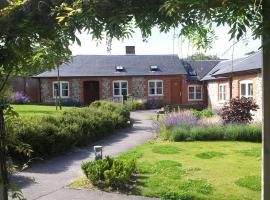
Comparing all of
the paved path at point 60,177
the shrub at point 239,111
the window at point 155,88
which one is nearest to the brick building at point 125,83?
the window at point 155,88

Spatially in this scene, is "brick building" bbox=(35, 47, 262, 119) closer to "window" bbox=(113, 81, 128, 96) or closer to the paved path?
"window" bbox=(113, 81, 128, 96)

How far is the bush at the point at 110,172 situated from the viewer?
325 inches

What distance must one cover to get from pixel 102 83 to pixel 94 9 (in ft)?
119

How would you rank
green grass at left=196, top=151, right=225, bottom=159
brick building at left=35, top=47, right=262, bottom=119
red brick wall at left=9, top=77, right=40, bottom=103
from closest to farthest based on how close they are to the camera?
1. green grass at left=196, top=151, right=225, bottom=159
2. brick building at left=35, top=47, right=262, bottom=119
3. red brick wall at left=9, top=77, right=40, bottom=103

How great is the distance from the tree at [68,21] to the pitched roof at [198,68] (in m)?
37.3

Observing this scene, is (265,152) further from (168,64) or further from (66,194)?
(168,64)

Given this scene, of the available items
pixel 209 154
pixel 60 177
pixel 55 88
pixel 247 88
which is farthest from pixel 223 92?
pixel 60 177

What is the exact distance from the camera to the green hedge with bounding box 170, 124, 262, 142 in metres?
16.4

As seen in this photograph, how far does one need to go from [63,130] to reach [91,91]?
28.7m

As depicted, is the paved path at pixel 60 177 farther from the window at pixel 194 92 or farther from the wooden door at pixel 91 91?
the wooden door at pixel 91 91

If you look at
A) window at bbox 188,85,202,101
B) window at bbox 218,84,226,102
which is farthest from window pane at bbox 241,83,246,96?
window at bbox 188,85,202,101

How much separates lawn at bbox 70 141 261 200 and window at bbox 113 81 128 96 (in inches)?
1007

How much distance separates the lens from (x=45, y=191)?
8.12m

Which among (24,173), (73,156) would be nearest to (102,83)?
(73,156)
